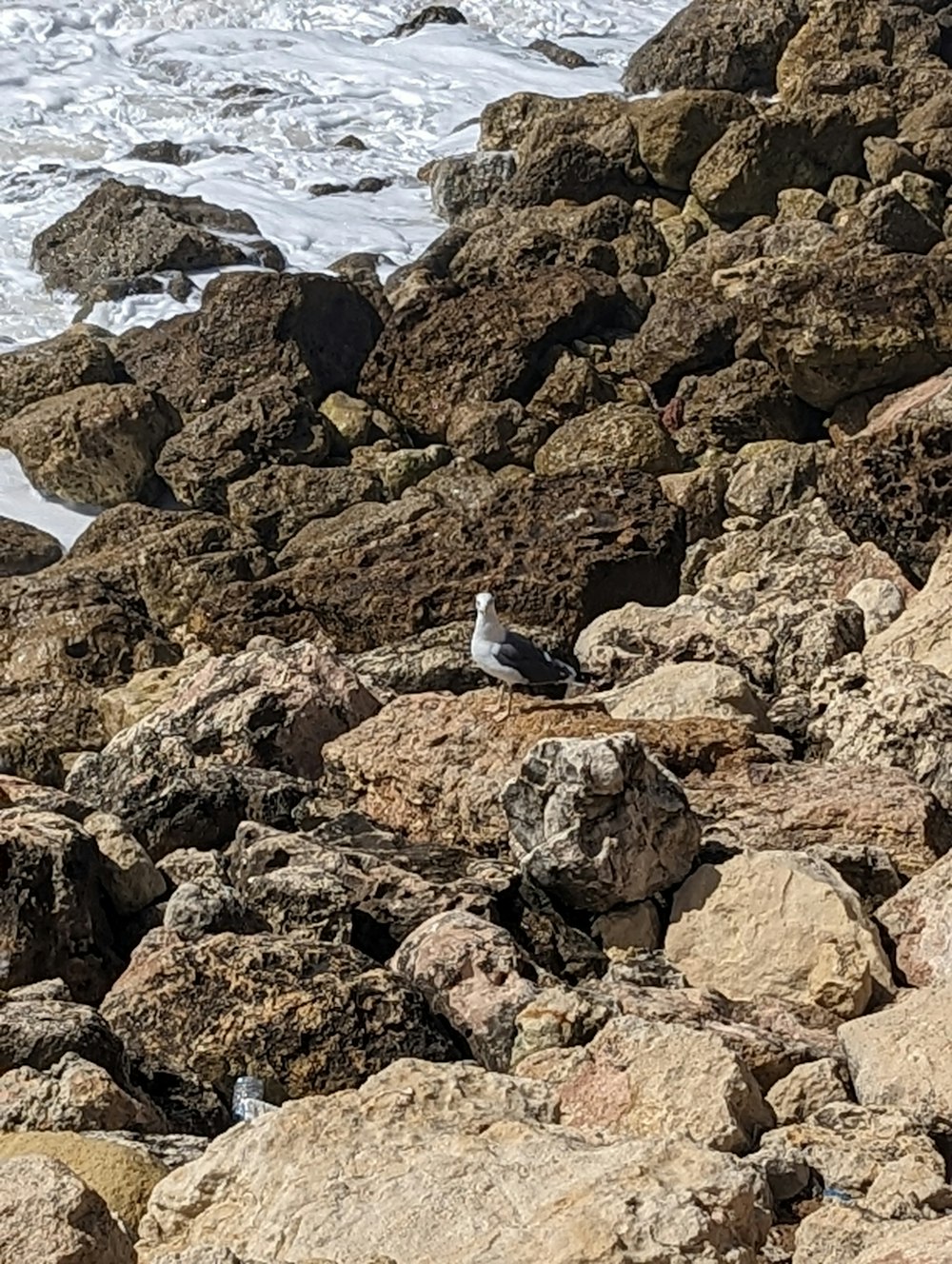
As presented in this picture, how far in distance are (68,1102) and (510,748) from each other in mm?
3208

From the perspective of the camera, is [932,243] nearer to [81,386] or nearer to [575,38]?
[81,386]

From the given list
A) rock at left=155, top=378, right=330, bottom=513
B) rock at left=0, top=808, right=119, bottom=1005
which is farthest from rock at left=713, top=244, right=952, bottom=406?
rock at left=0, top=808, right=119, bottom=1005

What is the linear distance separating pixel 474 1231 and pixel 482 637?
188 inches

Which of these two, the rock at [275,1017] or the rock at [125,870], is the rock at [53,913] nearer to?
the rock at [125,870]

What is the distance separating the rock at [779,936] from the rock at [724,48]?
57.6 feet

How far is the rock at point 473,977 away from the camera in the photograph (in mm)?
5168

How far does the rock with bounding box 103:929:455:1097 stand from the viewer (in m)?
5.19

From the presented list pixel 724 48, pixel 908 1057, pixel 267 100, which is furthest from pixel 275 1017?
Answer: pixel 267 100

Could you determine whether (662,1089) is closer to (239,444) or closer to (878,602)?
(878,602)

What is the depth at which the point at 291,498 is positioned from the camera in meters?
14.2

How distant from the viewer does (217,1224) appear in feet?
12.0

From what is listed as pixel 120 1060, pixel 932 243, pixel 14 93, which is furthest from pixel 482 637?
pixel 14 93

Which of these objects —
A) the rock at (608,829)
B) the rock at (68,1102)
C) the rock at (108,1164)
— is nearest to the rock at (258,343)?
the rock at (608,829)

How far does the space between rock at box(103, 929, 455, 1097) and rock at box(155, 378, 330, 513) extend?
932 centimetres
